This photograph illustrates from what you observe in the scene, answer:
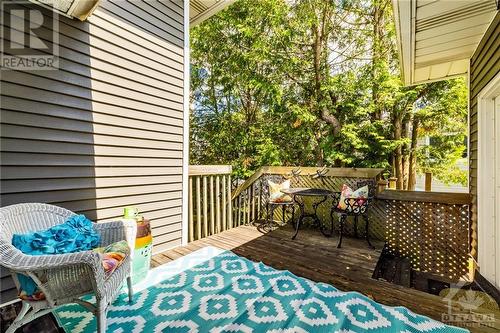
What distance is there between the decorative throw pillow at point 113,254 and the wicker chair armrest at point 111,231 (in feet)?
0.26

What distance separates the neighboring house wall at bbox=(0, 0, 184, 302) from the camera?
2.04 meters

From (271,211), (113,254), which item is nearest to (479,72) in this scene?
(271,211)

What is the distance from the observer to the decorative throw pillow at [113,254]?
5.46ft

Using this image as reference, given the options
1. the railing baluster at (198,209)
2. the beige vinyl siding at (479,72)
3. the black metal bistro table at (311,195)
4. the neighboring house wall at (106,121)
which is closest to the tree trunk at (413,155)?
the beige vinyl siding at (479,72)

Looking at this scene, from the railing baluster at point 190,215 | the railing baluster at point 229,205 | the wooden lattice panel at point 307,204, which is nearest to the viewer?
the railing baluster at point 190,215

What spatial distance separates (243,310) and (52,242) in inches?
55.7

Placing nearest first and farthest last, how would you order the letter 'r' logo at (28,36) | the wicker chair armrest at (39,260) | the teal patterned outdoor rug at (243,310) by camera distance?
the wicker chair armrest at (39,260) → the teal patterned outdoor rug at (243,310) → the letter 'r' logo at (28,36)

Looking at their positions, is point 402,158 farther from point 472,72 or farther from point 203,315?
point 203,315

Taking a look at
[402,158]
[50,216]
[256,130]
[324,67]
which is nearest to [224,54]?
[256,130]

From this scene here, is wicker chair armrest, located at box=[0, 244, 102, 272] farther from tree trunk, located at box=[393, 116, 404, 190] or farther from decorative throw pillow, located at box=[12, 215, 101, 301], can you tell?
tree trunk, located at box=[393, 116, 404, 190]

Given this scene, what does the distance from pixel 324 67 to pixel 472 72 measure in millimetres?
3268

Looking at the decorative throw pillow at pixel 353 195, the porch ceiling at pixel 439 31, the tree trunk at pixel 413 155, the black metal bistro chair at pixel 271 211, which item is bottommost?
the black metal bistro chair at pixel 271 211

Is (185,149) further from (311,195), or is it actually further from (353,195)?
(353,195)

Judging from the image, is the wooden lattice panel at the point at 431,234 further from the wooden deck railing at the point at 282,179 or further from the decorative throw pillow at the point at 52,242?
the decorative throw pillow at the point at 52,242
